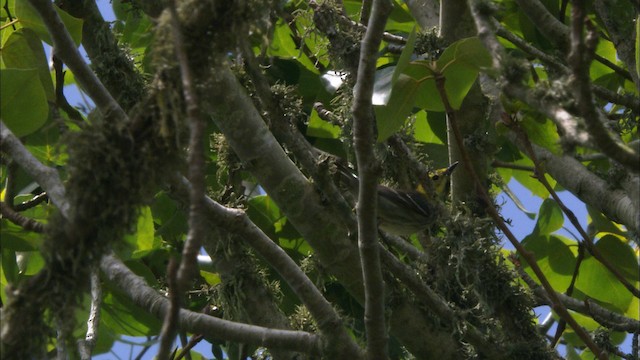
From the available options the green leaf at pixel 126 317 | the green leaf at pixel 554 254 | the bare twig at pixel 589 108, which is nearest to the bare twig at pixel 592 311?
the green leaf at pixel 554 254

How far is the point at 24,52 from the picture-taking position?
294 cm

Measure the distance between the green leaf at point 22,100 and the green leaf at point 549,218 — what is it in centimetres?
240

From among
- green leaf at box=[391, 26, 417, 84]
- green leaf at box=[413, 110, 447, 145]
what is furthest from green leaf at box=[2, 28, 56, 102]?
green leaf at box=[413, 110, 447, 145]

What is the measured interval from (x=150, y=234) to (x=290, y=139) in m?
0.66

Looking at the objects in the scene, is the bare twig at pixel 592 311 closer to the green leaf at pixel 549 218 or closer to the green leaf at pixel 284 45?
the green leaf at pixel 549 218

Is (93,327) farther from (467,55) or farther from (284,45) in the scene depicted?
(284,45)

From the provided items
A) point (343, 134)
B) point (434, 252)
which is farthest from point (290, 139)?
point (434, 252)

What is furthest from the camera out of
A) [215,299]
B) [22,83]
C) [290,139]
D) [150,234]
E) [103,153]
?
[215,299]

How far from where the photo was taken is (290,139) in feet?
10.3

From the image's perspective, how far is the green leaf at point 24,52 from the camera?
2.93 meters

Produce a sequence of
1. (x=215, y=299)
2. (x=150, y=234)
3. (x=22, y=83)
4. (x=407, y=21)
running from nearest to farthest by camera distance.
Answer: (x=22, y=83), (x=150, y=234), (x=215, y=299), (x=407, y=21)

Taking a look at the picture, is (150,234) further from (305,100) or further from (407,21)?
(407,21)

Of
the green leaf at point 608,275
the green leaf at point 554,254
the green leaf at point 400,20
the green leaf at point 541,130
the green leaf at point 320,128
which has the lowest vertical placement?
the green leaf at point 541,130

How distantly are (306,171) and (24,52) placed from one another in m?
1.13
